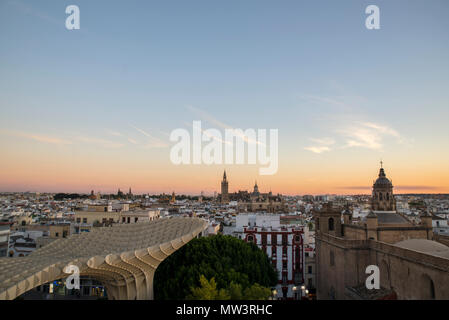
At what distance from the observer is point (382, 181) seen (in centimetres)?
3197

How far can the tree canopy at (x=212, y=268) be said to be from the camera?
18.7m

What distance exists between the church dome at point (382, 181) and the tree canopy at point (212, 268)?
14755 mm

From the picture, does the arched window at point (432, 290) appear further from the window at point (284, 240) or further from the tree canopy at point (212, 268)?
the window at point (284, 240)

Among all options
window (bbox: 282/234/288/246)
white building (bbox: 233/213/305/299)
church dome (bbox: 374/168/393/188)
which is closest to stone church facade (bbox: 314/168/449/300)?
church dome (bbox: 374/168/393/188)

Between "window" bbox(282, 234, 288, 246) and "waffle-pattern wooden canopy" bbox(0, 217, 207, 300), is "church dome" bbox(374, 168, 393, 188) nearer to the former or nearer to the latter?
"window" bbox(282, 234, 288, 246)

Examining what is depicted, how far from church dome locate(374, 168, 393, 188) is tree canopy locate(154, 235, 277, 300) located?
581 inches

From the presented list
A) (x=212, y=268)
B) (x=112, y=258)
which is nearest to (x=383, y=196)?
(x=212, y=268)

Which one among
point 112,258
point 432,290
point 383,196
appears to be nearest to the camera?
point 432,290

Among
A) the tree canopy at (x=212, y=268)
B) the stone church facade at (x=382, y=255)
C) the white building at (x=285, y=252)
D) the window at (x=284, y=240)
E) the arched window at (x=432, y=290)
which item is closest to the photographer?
the arched window at (x=432, y=290)

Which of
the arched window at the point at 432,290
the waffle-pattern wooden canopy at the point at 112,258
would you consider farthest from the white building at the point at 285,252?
the arched window at the point at 432,290

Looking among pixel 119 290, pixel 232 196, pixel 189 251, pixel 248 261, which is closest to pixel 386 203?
pixel 248 261

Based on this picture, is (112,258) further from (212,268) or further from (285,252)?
(285,252)

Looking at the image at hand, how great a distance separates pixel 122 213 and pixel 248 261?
2276 cm

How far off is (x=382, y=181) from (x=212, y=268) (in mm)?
20325
